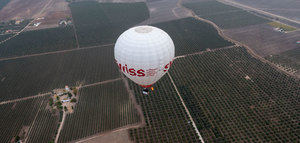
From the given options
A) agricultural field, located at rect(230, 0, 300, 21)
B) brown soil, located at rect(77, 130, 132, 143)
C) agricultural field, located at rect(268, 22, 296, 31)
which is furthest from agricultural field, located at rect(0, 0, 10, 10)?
agricultural field, located at rect(268, 22, 296, 31)

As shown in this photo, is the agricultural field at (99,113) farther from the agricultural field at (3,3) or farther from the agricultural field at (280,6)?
the agricultural field at (3,3)

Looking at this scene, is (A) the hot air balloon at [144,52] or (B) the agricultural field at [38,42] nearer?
(A) the hot air balloon at [144,52]

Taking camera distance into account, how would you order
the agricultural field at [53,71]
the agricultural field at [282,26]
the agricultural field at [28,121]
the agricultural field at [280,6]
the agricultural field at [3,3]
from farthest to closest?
the agricultural field at [3,3]
the agricultural field at [280,6]
the agricultural field at [282,26]
the agricultural field at [53,71]
the agricultural field at [28,121]

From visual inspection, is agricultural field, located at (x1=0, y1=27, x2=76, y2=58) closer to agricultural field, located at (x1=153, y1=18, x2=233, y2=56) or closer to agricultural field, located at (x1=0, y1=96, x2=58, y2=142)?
agricultural field, located at (x1=0, y1=96, x2=58, y2=142)

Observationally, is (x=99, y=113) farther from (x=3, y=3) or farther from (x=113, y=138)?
(x=3, y=3)

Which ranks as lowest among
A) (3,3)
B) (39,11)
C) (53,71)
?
(53,71)

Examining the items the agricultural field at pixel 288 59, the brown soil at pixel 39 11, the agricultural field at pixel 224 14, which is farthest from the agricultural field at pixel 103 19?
the agricultural field at pixel 288 59

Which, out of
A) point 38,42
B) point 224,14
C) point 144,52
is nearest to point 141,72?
point 144,52

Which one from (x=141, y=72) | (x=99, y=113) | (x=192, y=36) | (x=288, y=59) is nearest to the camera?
(x=141, y=72)
